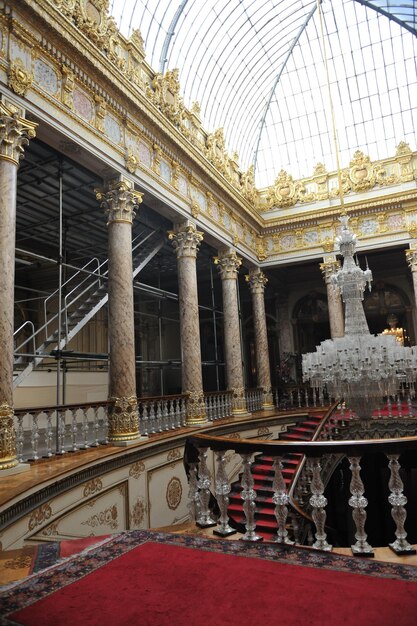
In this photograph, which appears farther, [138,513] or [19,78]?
[138,513]

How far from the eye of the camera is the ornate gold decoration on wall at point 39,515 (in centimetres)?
466

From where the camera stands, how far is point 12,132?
5.82m

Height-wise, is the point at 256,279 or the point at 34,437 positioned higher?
the point at 256,279

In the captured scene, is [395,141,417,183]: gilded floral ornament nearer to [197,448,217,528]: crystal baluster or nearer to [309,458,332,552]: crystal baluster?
[197,448,217,528]: crystal baluster

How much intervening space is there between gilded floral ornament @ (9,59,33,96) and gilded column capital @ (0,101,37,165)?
355 millimetres

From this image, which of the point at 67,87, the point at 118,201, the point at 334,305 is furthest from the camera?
the point at 334,305

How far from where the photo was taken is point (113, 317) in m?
8.02

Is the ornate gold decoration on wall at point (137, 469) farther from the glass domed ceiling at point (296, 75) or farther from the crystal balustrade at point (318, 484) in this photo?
the glass domed ceiling at point (296, 75)

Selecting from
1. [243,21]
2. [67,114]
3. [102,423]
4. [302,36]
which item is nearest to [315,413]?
[102,423]

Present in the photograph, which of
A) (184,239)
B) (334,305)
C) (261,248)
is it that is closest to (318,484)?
(184,239)

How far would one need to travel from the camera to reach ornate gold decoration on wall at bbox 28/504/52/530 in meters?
4.66

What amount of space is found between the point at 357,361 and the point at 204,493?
504cm

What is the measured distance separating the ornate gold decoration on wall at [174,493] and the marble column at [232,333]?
15.1ft

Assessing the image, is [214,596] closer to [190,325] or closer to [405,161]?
[190,325]
